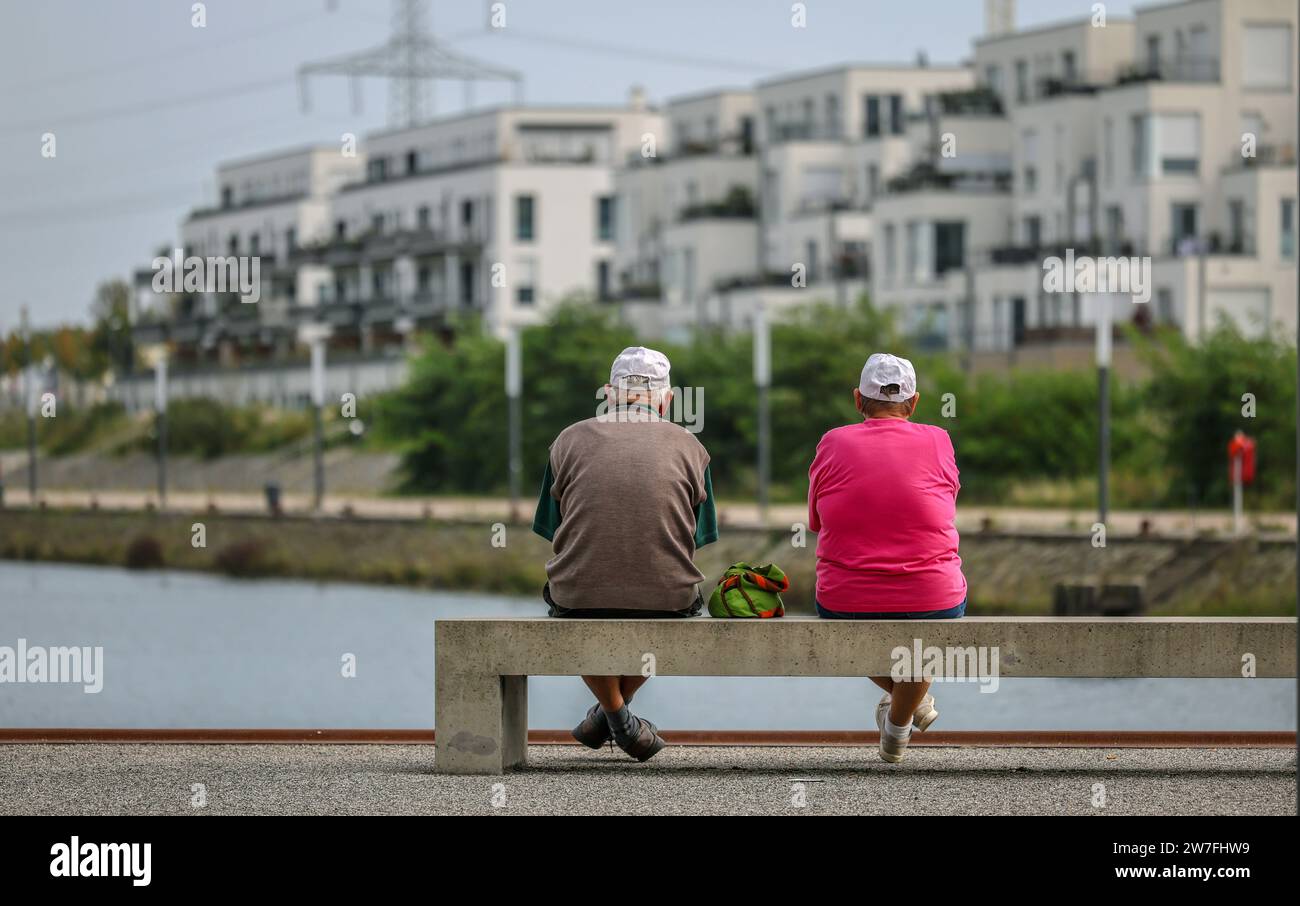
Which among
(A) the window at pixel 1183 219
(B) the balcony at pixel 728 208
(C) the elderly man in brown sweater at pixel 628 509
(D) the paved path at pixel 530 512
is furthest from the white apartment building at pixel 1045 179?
(C) the elderly man in brown sweater at pixel 628 509

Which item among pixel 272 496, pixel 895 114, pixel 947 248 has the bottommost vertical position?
pixel 272 496

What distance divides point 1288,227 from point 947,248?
1240 centimetres

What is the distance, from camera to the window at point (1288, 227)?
62750 mm

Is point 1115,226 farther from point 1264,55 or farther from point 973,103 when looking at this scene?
point 973,103

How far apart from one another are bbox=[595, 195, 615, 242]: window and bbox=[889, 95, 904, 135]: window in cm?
1782

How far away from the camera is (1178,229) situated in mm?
65438

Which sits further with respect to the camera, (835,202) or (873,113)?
(873,113)

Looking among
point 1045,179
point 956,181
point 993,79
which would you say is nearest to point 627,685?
point 1045,179

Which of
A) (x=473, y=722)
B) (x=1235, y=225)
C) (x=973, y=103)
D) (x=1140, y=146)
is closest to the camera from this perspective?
(x=473, y=722)

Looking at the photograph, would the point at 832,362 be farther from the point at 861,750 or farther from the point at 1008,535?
the point at 861,750

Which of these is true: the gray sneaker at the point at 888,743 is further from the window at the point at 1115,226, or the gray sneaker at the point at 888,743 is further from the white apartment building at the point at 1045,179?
the window at the point at 1115,226

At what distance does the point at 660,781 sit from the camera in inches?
377

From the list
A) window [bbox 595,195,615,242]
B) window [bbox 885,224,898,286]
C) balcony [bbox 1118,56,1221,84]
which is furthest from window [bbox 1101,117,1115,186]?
window [bbox 595,195,615,242]
